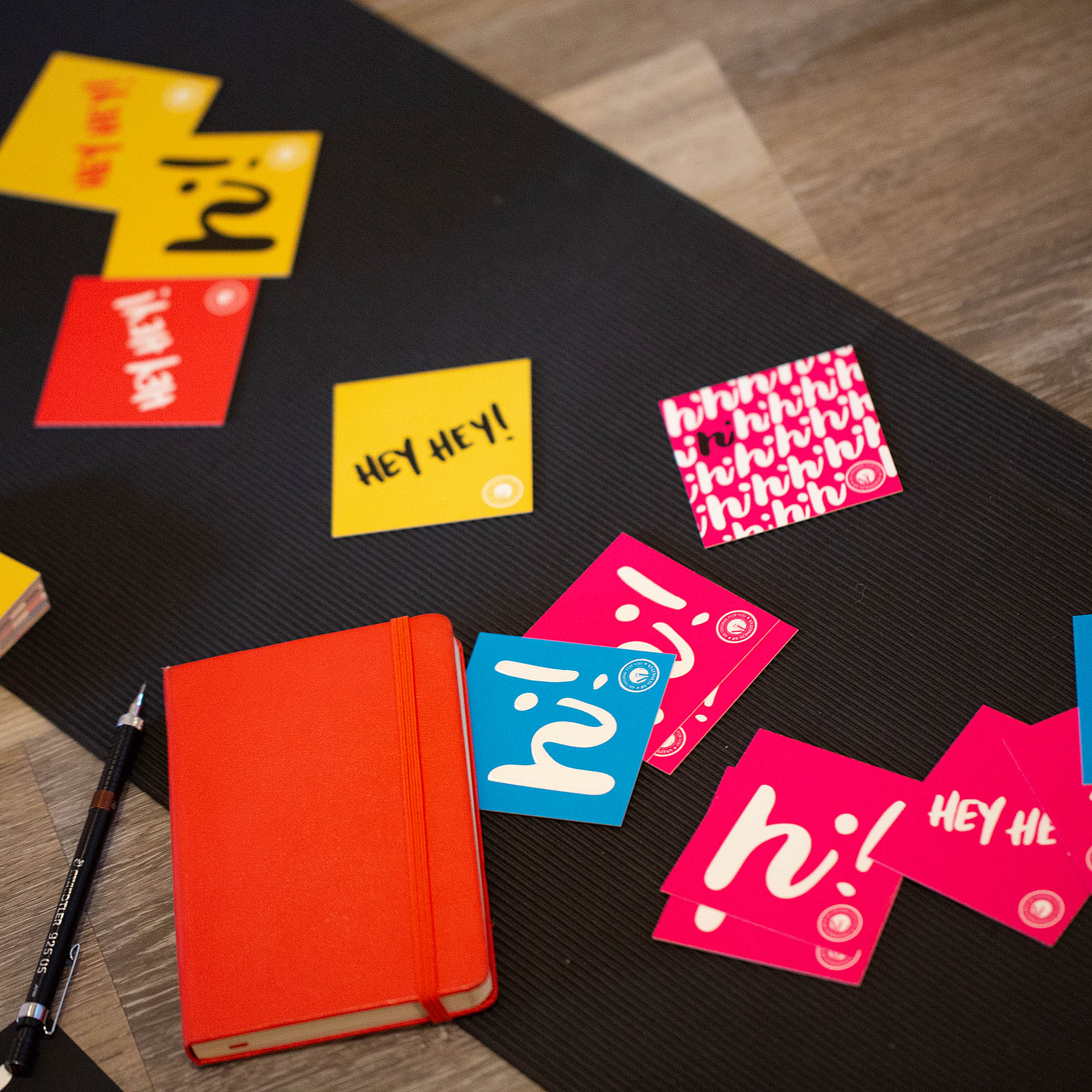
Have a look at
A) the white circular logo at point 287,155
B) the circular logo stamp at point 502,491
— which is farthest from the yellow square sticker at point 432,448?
the white circular logo at point 287,155

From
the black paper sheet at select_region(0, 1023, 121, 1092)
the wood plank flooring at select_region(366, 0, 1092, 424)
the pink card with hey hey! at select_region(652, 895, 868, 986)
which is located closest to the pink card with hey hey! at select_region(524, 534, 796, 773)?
the pink card with hey hey! at select_region(652, 895, 868, 986)

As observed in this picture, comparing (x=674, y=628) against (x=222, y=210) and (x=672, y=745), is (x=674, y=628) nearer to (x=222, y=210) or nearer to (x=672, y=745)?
(x=672, y=745)

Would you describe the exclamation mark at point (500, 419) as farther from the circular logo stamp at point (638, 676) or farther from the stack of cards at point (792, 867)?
the stack of cards at point (792, 867)

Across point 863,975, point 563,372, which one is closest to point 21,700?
point 563,372

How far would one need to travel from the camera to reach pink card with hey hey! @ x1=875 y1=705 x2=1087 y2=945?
69 centimetres

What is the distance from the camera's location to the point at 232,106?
3.99 feet

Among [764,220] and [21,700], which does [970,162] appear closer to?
[764,220]

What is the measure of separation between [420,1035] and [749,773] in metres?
0.29

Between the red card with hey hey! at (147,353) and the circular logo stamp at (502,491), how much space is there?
11.1 inches

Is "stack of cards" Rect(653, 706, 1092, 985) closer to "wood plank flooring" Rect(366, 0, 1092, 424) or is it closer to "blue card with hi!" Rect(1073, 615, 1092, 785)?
"blue card with hi!" Rect(1073, 615, 1092, 785)

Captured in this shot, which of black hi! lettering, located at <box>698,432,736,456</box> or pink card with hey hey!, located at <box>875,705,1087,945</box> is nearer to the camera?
pink card with hey hey!, located at <box>875,705,1087,945</box>

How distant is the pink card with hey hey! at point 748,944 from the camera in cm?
69

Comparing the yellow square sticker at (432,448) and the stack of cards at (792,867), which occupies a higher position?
the yellow square sticker at (432,448)

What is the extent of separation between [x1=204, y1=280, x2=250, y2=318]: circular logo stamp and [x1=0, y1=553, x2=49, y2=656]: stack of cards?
→ 0.32 meters
